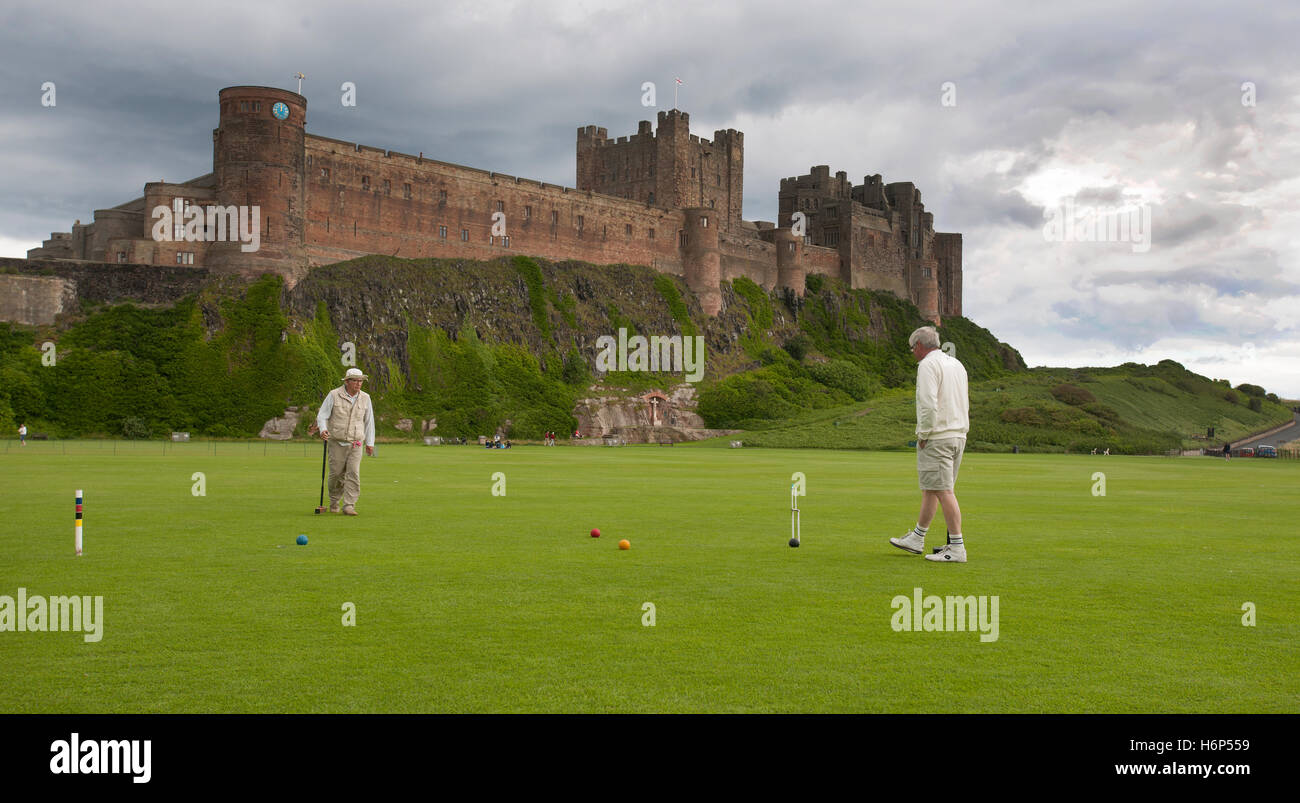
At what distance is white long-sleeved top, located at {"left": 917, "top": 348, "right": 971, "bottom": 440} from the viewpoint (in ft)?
43.7

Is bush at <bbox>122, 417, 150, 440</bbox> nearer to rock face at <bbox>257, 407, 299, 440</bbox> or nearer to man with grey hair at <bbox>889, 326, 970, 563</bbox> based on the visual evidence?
rock face at <bbox>257, 407, 299, 440</bbox>

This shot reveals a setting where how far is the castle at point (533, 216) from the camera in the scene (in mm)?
76375

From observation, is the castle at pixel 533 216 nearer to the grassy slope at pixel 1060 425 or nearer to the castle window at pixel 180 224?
the castle window at pixel 180 224

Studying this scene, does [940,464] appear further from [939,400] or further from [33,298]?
[33,298]

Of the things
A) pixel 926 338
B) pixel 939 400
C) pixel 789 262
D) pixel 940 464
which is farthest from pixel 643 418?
pixel 940 464

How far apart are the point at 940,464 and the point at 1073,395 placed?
81.4 meters

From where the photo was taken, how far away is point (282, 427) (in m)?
71.0

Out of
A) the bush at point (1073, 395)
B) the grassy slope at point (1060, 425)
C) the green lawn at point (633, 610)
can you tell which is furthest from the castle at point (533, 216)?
the green lawn at point (633, 610)

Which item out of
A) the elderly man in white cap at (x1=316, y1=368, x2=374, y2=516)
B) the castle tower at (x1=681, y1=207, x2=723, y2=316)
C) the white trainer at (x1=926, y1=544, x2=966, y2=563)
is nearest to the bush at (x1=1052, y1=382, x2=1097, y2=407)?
the castle tower at (x1=681, y1=207, x2=723, y2=316)

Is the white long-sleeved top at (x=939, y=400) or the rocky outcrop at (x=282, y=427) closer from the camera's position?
the white long-sleeved top at (x=939, y=400)

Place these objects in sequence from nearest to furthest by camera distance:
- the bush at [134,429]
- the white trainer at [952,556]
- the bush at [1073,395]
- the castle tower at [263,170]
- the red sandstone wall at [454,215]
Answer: the white trainer at [952,556] → the bush at [134,429] → the castle tower at [263,170] → the red sandstone wall at [454,215] → the bush at [1073,395]

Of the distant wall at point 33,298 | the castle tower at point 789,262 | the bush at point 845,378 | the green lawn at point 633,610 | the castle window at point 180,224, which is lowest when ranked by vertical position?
the green lawn at point 633,610

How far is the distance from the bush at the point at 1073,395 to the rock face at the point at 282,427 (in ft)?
191

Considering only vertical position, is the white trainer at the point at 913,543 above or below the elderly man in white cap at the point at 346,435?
below
